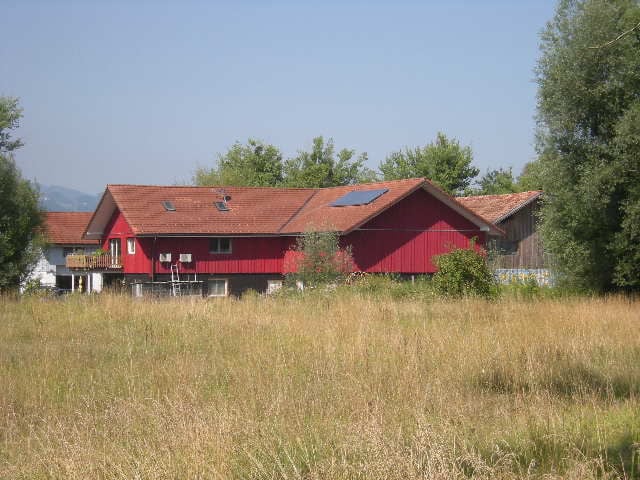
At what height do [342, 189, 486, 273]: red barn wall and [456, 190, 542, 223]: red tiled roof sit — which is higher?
[456, 190, 542, 223]: red tiled roof

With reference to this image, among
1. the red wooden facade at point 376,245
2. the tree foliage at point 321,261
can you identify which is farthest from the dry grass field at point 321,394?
the red wooden facade at point 376,245

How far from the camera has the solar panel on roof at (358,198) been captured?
134ft

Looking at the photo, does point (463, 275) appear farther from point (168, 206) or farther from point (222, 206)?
point (222, 206)

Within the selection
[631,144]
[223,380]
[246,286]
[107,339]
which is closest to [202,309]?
[107,339]

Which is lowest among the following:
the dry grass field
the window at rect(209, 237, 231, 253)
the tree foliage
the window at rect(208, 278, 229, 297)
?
the dry grass field

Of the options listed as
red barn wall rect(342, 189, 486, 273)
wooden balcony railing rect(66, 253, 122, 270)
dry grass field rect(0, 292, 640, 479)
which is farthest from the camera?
wooden balcony railing rect(66, 253, 122, 270)

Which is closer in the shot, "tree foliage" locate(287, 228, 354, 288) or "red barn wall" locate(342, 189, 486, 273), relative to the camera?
"tree foliage" locate(287, 228, 354, 288)

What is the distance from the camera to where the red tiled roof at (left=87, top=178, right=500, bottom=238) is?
4050 centimetres

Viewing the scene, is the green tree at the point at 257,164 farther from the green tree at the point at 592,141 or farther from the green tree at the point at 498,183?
the green tree at the point at 592,141

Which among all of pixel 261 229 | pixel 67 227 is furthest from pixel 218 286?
pixel 67 227

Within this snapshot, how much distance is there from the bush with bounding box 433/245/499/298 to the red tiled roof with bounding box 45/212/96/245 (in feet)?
155

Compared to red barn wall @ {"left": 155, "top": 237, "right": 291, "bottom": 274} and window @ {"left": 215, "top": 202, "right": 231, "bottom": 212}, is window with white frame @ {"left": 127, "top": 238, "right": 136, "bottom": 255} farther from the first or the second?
window @ {"left": 215, "top": 202, "right": 231, "bottom": 212}

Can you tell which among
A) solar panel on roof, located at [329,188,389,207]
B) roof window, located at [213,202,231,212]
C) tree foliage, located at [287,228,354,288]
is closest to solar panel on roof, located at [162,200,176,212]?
roof window, located at [213,202,231,212]

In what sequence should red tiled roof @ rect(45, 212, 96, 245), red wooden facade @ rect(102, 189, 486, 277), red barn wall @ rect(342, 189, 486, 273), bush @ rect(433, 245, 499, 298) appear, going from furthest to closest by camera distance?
red tiled roof @ rect(45, 212, 96, 245), red wooden facade @ rect(102, 189, 486, 277), red barn wall @ rect(342, 189, 486, 273), bush @ rect(433, 245, 499, 298)
